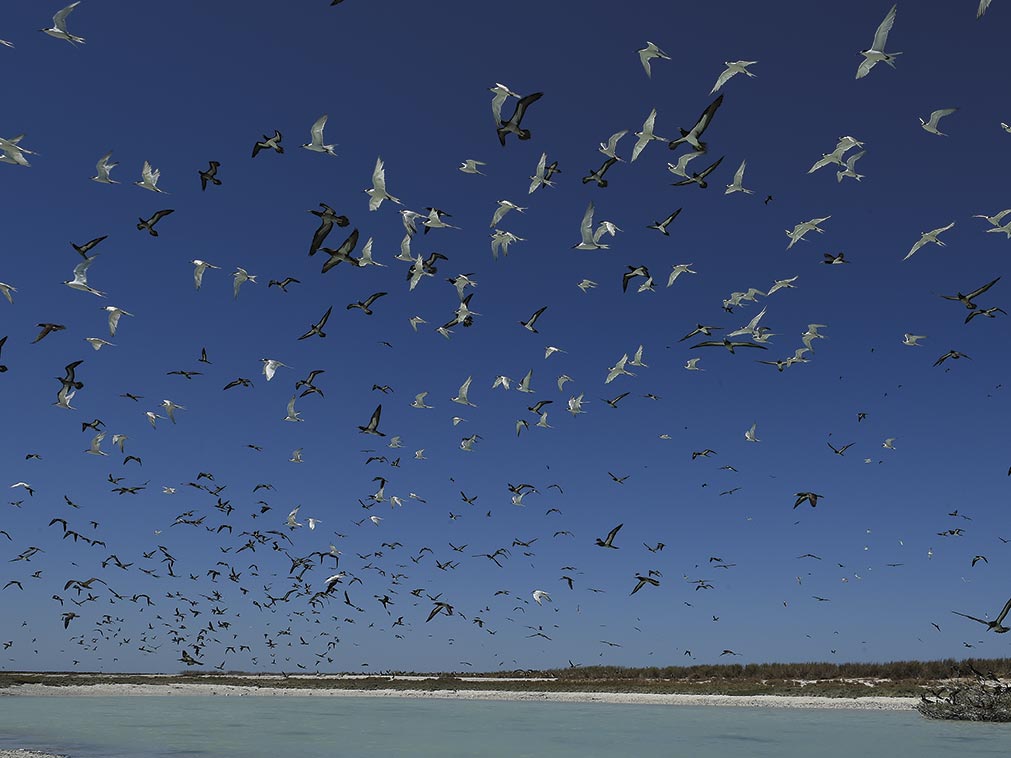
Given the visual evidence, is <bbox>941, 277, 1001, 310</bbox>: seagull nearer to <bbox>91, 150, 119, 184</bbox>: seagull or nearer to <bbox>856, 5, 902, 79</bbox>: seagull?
<bbox>856, 5, 902, 79</bbox>: seagull

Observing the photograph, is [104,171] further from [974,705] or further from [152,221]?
[974,705]

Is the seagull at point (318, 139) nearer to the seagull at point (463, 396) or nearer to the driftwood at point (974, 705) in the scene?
the seagull at point (463, 396)

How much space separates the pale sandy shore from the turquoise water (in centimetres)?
341

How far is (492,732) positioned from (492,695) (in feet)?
115

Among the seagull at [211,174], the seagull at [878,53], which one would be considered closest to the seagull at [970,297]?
the seagull at [878,53]

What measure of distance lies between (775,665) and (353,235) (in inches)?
2666

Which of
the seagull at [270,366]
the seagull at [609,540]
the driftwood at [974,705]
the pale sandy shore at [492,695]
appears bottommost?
the pale sandy shore at [492,695]

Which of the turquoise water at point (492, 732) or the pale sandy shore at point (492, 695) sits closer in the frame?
the turquoise water at point (492, 732)

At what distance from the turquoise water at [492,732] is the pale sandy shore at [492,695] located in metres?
3.41

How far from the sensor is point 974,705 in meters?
41.9

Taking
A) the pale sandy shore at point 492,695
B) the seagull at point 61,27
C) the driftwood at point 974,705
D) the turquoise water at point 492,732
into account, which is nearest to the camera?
the seagull at point 61,27

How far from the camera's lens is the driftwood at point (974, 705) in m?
41.2

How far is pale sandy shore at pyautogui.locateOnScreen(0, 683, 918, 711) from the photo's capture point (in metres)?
55.0

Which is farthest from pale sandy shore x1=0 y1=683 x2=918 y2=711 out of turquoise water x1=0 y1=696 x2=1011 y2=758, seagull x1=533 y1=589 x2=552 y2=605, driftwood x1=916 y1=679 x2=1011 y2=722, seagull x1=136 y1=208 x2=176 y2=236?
seagull x1=136 y1=208 x2=176 y2=236
